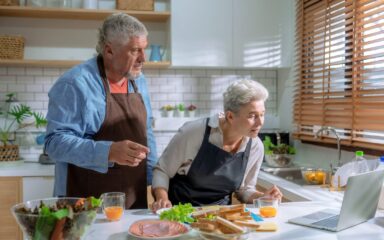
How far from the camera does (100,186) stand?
213cm

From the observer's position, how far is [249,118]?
2.14 meters

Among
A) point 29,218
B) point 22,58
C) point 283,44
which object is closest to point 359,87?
point 283,44

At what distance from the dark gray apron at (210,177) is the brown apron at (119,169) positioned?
183 millimetres

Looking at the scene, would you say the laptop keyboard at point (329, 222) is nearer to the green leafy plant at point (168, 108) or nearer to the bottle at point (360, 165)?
the bottle at point (360, 165)

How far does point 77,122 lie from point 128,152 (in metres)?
0.39

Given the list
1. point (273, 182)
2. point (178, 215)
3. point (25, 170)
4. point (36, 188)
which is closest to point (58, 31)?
point (25, 170)

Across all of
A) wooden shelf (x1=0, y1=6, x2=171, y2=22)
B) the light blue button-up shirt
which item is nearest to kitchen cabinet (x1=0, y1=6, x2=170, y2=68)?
wooden shelf (x1=0, y1=6, x2=171, y2=22)

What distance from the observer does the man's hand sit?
1.73m

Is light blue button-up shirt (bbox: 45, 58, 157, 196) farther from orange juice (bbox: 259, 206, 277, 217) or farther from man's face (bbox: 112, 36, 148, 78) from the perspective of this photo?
orange juice (bbox: 259, 206, 277, 217)

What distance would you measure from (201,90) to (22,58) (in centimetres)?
160

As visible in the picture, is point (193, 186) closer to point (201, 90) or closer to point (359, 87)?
point (359, 87)

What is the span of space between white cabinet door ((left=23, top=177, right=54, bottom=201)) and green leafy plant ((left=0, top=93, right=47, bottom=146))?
52cm

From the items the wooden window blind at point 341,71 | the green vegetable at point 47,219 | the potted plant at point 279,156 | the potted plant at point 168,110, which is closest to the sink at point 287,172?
the potted plant at point 279,156

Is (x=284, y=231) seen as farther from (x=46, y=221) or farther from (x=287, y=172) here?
(x=287, y=172)
